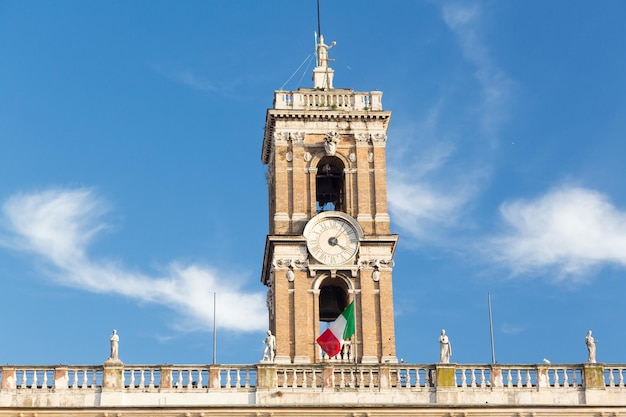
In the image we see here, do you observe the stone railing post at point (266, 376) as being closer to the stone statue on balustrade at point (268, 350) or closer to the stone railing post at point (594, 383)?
the stone statue on balustrade at point (268, 350)

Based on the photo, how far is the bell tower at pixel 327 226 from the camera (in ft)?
218

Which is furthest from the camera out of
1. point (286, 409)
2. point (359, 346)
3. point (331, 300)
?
point (331, 300)

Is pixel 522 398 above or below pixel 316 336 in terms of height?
below

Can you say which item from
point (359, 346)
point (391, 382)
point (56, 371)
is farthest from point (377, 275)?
point (56, 371)

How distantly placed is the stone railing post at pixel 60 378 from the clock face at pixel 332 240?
14.0 metres

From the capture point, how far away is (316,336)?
2608 inches

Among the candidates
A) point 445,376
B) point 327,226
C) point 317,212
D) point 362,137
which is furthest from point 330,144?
point 445,376

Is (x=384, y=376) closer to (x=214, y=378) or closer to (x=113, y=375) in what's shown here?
(x=214, y=378)

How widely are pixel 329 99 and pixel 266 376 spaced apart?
17.5 meters

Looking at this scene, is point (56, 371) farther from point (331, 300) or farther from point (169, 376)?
point (331, 300)

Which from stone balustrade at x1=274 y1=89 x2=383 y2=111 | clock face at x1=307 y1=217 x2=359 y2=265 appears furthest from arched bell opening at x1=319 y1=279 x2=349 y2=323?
stone balustrade at x1=274 y1=89 x2=383 y2=111

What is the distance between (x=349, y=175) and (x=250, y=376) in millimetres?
14285

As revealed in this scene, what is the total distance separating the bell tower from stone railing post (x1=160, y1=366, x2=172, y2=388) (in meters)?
7.86

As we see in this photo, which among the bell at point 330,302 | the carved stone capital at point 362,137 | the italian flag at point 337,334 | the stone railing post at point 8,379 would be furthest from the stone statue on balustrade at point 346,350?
the stone railing post at point 8,379
